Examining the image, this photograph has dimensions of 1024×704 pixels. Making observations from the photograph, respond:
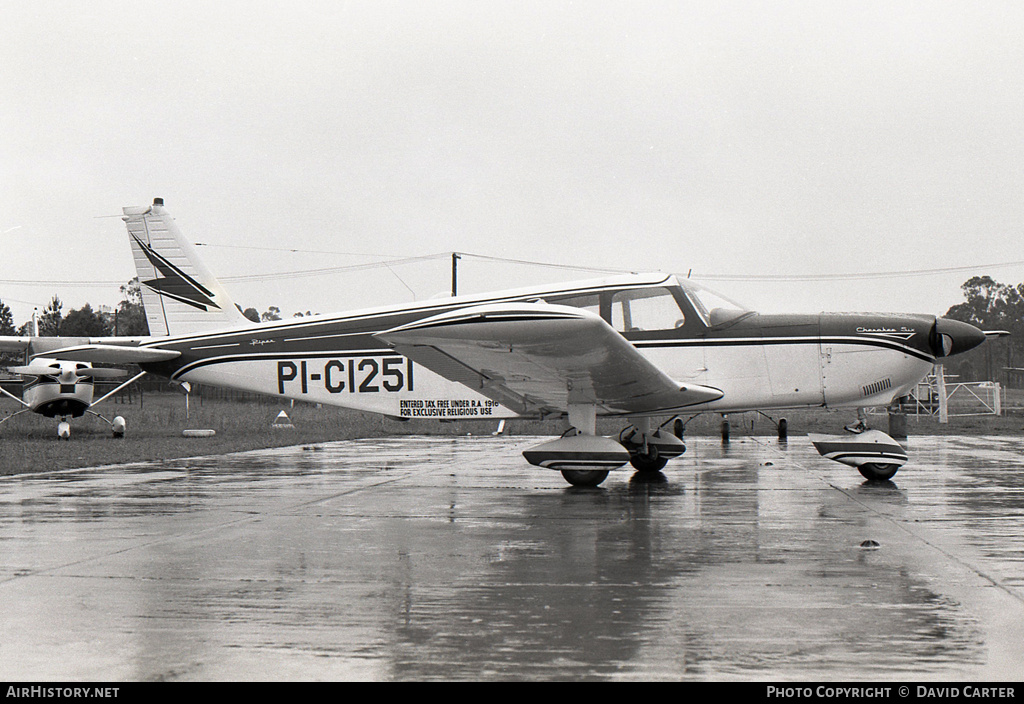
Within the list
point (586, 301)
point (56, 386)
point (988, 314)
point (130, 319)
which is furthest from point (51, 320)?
point (988, 314)

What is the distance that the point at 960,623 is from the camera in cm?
363

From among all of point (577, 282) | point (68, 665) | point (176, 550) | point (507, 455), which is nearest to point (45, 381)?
point (507, 455)

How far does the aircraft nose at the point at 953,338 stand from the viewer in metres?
9.47

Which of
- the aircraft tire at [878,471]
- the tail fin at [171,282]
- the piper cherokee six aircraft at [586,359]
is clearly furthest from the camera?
the tail fin at [171,282]

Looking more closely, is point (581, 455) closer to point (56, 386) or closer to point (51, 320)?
point (56, 386)

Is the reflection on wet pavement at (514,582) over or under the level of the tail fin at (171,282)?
under

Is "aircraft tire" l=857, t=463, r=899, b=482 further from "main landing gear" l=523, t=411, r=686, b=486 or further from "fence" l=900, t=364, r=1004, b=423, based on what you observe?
"fence" l=900, t=364, r=1004, b=423

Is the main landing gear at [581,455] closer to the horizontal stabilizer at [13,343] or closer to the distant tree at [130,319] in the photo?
the horizontal stabilizer at [13,343]

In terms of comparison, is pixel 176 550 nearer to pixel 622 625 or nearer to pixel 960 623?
pixel 622 625

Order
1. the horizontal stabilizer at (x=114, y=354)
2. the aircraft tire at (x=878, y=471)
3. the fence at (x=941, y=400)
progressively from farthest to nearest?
the fence at (x=941, y=400)
the horizontal stabilizer at (x=114, y=354)
the aircraft tire at (x=878, y=471)

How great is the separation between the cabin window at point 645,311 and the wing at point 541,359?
85cm

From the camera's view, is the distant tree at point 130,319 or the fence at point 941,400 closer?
the fence at point 941,400

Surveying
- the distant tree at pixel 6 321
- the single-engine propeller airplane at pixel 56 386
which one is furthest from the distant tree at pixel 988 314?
the distant tree at pixel 6 321
